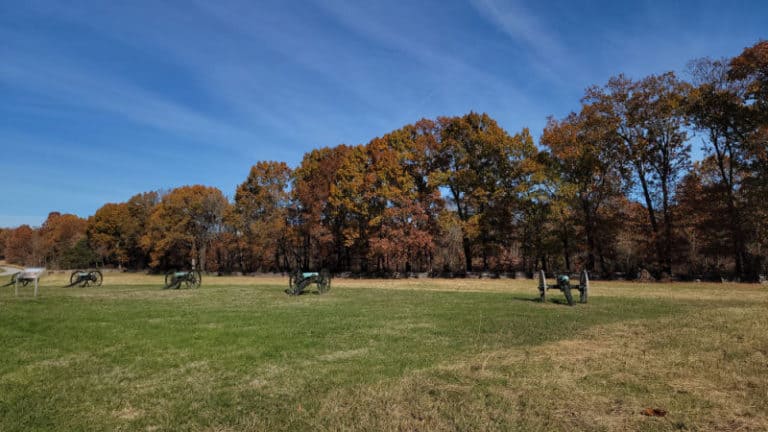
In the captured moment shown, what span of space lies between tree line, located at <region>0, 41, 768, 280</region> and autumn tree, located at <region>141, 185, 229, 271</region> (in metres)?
0.41

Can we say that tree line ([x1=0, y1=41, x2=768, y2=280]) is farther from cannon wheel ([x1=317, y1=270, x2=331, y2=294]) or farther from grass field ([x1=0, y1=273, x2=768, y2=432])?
grass field ([x1=0, y1=273, x2=768, y2=432])

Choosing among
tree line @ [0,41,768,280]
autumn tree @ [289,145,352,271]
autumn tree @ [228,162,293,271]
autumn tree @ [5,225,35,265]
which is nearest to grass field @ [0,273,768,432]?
tree line @ [0,41,768,280]

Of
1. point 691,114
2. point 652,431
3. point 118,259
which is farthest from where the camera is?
point 118,259

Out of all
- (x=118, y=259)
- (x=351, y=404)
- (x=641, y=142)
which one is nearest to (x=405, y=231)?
(x=641, y=142)

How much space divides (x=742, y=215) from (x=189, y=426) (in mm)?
30170

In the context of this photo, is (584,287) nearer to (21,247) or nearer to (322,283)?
(322,283)

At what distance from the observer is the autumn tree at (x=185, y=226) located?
172ft

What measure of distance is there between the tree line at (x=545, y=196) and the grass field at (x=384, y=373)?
2056 cm

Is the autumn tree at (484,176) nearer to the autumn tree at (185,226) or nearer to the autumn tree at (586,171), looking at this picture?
the autumn tree at (586,171)

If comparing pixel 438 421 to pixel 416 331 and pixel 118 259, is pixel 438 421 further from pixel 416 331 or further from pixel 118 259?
pixel 118 259

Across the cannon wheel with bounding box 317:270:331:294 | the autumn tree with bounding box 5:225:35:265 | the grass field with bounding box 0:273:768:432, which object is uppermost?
the autumn tree with bounding box 5:225:35:265

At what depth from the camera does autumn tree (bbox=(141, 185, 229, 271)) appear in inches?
2063

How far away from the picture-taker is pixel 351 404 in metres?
4.21

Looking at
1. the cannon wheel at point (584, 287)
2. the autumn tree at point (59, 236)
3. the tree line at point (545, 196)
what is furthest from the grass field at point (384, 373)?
the autumn tree at point (59, 236)
